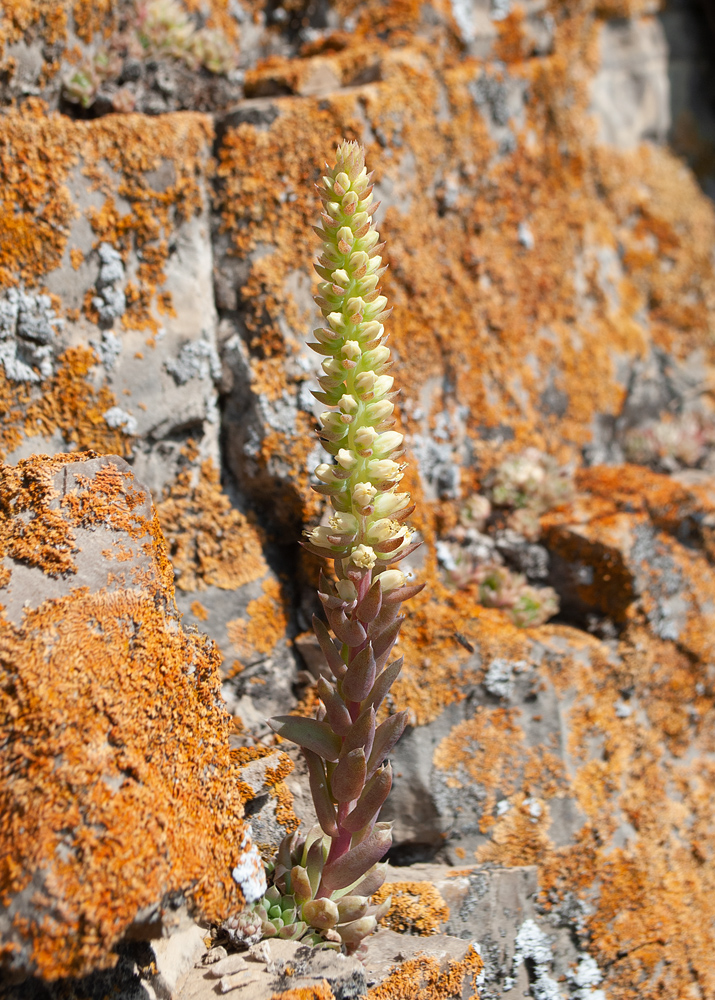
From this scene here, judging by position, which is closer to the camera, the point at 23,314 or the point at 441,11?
the point at 23,314

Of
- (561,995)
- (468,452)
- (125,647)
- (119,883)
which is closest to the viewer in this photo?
(119,883)

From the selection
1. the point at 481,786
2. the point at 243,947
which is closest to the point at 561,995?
the point at 481,786

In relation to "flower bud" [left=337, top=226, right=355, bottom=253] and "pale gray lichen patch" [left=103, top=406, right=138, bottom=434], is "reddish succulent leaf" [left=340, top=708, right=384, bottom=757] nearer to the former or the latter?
"flower bud" [left=337, top=226, right=355, bottom=253]

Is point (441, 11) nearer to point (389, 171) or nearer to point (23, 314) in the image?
point (389, 171)

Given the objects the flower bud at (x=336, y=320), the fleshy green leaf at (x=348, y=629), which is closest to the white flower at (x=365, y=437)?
the flower bud at (x=336, y=320)

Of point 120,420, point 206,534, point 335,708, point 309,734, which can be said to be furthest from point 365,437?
point 120,420

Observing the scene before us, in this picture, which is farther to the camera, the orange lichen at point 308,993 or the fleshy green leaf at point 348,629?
the fleshy green leaf at point 348,629

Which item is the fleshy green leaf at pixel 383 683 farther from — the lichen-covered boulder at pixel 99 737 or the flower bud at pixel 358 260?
the flower bud at pixel 358 260
